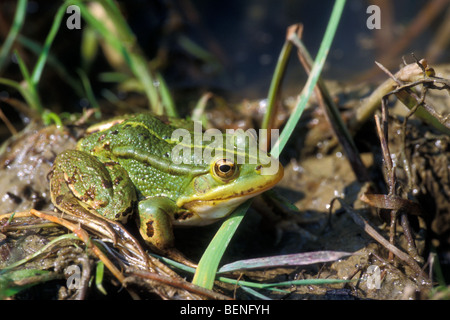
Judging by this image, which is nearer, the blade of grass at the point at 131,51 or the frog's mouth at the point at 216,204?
the frog's mouth at the point at 216,204

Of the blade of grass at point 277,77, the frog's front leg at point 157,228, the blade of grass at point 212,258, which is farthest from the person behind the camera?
the blade of grass at point 277,77

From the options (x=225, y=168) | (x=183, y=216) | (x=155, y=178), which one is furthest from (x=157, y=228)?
(x=225, y=168)

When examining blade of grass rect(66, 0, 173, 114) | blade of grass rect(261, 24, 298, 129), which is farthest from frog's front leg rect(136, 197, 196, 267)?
blade of grass rect(66, 0, 173, 114)

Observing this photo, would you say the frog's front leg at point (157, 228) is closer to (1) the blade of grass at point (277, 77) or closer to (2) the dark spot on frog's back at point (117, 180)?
(2) the dark spot on frog's back at point (117, 180)

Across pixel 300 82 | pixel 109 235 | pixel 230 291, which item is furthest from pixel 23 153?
pixel 300 82

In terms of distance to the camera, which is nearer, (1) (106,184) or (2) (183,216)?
(1) (106,184)

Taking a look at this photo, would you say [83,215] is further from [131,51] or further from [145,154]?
[131,51]

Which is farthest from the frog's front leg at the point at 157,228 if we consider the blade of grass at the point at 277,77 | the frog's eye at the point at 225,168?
the blade of grass at the point at 277,77
